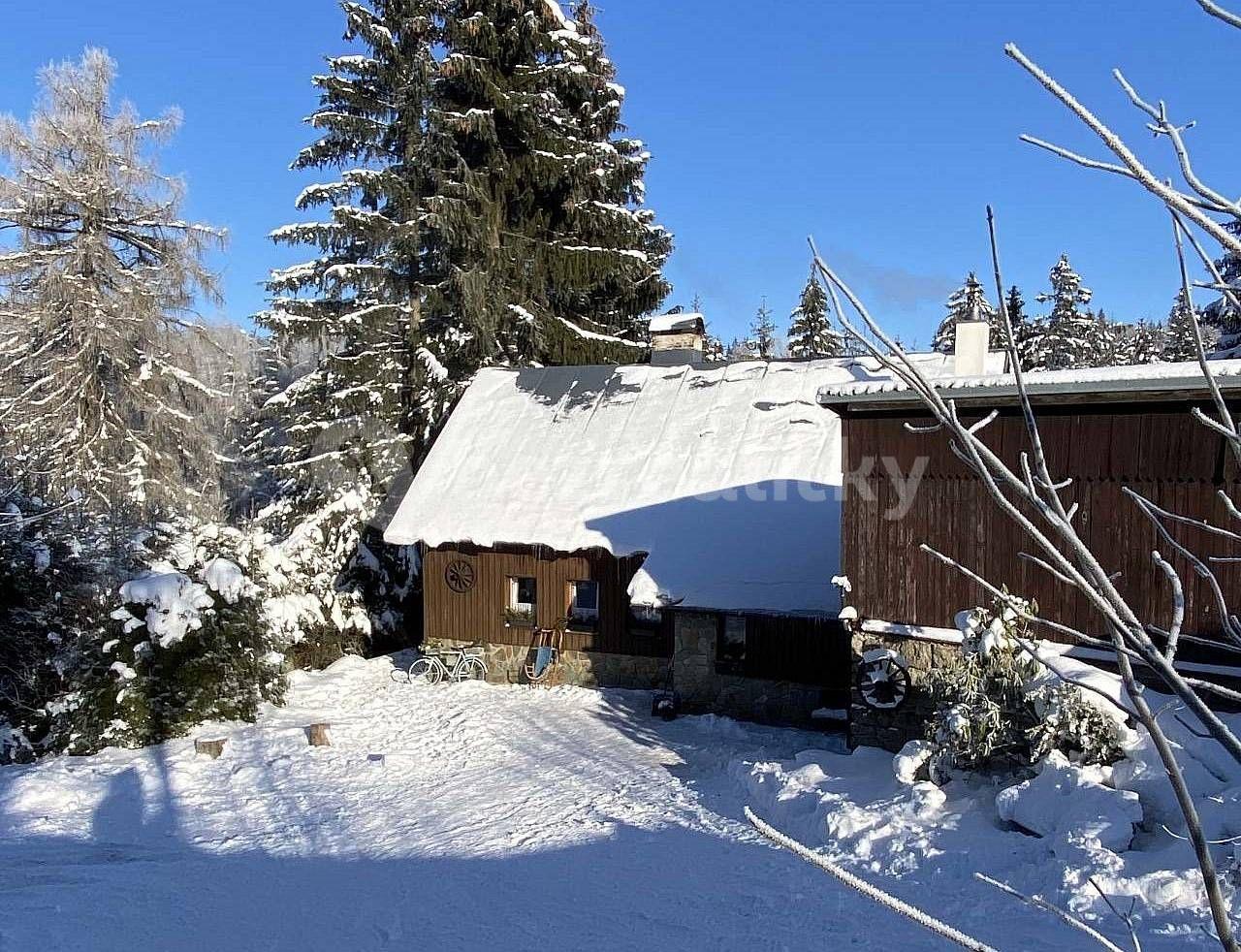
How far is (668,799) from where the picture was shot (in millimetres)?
9523

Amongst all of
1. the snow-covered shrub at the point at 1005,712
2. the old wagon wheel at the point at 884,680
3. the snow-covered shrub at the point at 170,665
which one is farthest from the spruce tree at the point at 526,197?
the snow-covered shrub at the point at 1005,712

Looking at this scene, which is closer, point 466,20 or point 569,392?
point 569,392

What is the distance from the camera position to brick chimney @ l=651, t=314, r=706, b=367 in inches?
770

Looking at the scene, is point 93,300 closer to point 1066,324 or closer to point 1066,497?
point 1066,497

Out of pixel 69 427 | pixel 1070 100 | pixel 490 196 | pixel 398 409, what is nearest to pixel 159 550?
pixel 69 427

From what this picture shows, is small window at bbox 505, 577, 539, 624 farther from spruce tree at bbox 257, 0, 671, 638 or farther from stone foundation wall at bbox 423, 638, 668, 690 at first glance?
spruce tree at bbox 257, 0, 671, 638

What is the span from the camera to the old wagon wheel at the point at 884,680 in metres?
10.0

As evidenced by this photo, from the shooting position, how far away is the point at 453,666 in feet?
52.1

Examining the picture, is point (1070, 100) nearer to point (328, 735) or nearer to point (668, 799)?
point (668, 799)

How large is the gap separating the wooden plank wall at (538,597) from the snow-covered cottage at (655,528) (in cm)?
3

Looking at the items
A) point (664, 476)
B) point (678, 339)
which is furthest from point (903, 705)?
point (678, 339)

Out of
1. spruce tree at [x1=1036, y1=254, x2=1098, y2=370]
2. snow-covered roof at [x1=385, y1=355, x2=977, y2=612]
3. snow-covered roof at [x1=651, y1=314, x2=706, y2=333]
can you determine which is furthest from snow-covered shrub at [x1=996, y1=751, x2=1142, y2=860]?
spruce tree at [x1=1036, y1=254, x2=1098, y2=370]

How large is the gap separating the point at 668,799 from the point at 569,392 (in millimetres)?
10730

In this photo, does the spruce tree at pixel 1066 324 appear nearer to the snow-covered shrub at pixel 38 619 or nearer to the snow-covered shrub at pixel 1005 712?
the snow-covered shrub at pixel 1005 712
